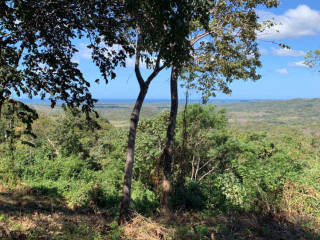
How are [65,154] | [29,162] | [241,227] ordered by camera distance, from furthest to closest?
[65,154]
[29,162]
[241,227]

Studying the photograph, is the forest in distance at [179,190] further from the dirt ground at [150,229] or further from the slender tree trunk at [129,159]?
the slender tree trunk at [129,159]

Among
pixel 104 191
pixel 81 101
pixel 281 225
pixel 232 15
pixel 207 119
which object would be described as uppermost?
pixel 232 15

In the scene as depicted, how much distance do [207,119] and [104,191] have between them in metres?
6.73

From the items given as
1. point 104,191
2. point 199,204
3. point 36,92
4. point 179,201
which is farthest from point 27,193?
point 36,92

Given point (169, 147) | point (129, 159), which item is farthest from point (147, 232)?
point (169, 147)

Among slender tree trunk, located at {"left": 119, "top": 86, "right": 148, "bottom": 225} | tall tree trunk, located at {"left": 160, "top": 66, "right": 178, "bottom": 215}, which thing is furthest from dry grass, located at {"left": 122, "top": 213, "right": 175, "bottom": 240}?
tall tree trunk, located at {"left": 160, "top": 66, "right": 178, "bottom": 215}

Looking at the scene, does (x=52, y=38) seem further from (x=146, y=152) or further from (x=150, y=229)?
(x=146, y=152)

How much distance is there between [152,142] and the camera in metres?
12.6

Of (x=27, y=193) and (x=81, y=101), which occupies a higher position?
(x=81, y=101)

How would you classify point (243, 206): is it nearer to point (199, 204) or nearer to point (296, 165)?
point (199, 204)

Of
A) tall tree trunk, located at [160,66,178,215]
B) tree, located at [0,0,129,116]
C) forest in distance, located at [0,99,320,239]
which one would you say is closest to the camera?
tree, located at [0,0,129,116]

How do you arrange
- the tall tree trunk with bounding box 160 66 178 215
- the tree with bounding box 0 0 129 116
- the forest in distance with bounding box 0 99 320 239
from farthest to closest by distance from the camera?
the tall tree trunk with bounding box 160 66 178 215
the forest in distance with bounding box 0 99 320 239
the tree with bounding box 0 0 129 116

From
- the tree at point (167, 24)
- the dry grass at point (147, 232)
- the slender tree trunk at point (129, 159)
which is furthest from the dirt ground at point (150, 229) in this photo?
the tree at point (167, 24)

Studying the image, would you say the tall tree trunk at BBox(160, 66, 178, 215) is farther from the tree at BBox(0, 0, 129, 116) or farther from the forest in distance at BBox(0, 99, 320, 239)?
the tree at BBox(0, 0, 129, 116)
